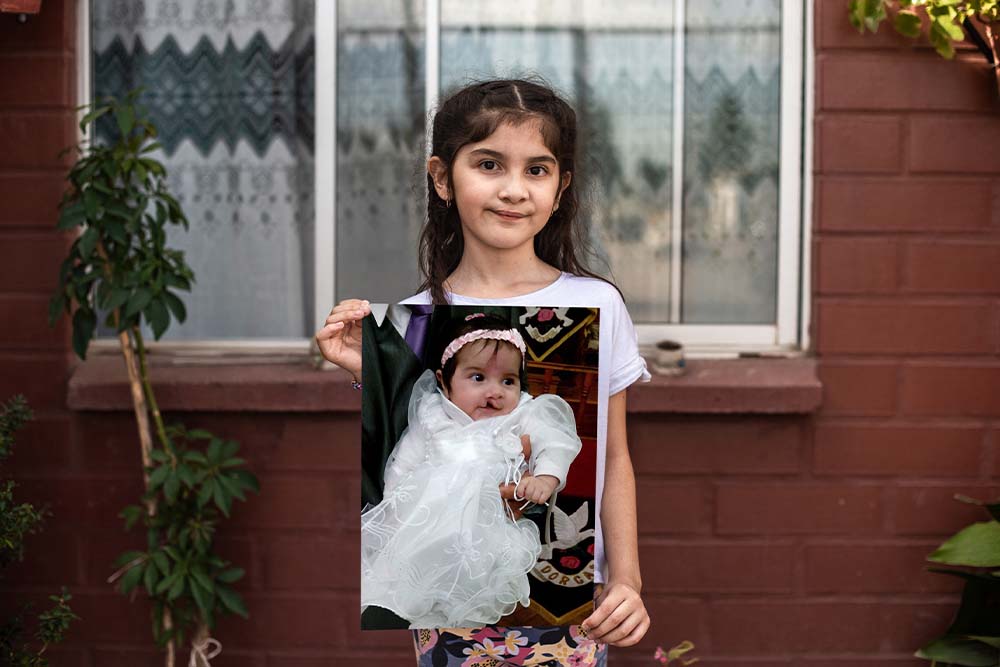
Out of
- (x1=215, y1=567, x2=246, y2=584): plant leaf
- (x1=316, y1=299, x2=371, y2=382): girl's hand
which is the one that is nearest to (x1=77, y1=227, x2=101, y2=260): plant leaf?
(x1=215, y1=567, x2=246, y2=584): plant leaf

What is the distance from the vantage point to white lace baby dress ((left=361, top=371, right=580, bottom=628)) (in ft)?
Result: 4.91

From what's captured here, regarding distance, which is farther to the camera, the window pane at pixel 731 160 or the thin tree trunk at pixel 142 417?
the window pane at pixel 731 160

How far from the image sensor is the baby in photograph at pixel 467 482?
1494mm

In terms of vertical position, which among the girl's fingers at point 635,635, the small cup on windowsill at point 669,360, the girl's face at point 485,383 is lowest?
the girl's fingers at point 635,635

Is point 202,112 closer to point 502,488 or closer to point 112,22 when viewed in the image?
point 112,22

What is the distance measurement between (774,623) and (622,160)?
4.35 feet

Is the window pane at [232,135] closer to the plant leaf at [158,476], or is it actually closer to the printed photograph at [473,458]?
the plant leaf at [158,476]

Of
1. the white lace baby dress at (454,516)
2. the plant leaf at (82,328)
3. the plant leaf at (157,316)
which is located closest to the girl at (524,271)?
the white lace baby dress at (454,516)

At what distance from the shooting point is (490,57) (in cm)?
301

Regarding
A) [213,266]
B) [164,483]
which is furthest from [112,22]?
[164,483]

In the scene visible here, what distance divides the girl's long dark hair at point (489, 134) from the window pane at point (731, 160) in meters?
1.23

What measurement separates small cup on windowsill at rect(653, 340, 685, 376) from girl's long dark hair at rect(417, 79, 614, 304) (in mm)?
1077

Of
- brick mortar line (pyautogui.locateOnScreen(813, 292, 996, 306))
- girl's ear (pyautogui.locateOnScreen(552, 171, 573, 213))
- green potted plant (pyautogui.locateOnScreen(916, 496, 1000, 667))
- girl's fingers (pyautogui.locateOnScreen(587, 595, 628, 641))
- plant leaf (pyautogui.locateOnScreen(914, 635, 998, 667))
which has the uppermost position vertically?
girl's ear (pyautogui.locateOnScreen(552, 171, 573, 213))

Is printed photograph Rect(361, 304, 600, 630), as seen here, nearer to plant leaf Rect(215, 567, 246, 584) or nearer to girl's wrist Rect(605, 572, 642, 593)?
girl's wrist Rect(605, 572, 642, 593)
